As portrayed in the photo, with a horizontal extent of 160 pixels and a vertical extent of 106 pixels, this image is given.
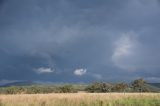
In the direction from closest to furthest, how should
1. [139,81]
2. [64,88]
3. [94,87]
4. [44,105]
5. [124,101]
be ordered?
[44,105] → [124,101] → [64,88] → [94,87] → [139,81]

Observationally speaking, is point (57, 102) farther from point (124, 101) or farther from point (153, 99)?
point (153, 99)

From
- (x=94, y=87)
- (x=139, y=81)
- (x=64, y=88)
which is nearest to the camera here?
(x=64, y=88)

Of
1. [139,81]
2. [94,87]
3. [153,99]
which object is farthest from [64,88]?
[153,99]

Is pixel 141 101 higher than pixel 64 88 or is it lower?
lower

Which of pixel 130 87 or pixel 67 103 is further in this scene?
pixel 130 87

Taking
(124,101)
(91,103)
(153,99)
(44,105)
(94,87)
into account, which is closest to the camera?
(44,105)

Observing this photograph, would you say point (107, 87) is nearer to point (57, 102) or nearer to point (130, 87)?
point (130, 87)

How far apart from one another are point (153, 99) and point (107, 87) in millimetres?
87546

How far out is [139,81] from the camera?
122562mm

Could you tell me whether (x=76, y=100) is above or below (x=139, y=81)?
below

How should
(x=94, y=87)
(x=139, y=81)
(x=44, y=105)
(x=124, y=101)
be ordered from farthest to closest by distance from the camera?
(x=139, y=81) < (x=94, y=87) < (x=124, y=101) < (x=44, y=105)

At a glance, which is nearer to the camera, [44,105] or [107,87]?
[44,105]

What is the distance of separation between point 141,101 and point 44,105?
26.7 ft

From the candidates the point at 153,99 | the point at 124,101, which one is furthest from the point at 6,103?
the point at 153,99
